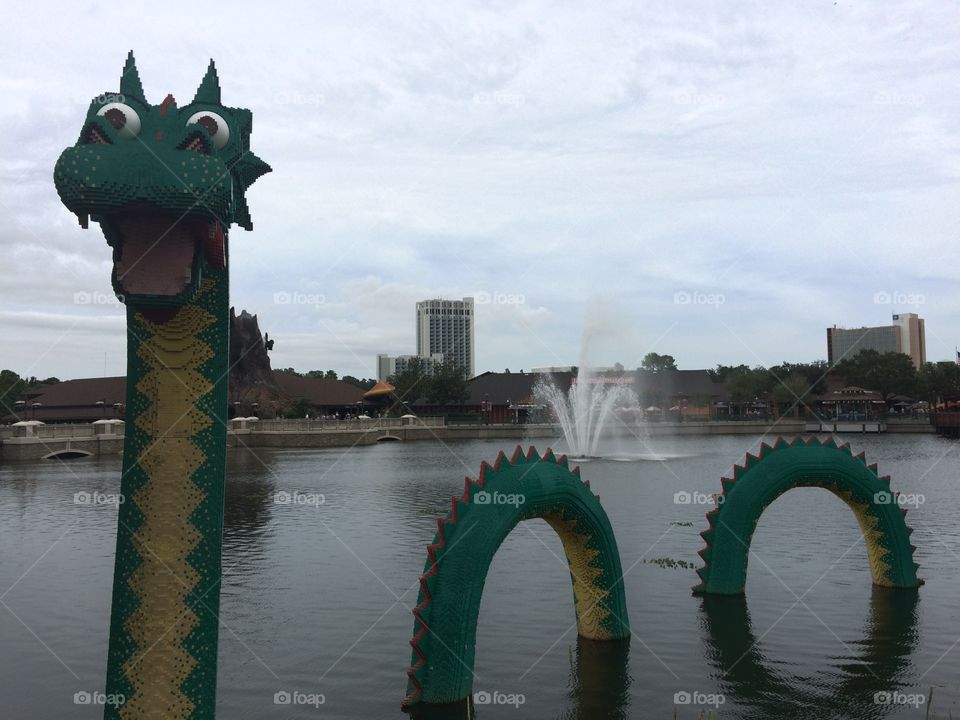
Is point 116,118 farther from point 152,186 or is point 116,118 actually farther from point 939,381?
point 939,381

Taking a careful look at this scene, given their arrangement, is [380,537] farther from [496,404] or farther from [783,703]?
[496,404]

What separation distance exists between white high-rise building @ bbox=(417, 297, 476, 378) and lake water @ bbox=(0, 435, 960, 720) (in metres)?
153

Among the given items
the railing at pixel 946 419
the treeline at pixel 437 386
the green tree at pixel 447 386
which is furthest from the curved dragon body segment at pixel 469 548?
the green tree at pixel 447 386

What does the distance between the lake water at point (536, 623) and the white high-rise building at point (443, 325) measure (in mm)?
152938

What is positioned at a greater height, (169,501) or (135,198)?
(135,198)

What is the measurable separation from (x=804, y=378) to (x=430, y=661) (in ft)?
380

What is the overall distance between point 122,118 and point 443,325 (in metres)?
179

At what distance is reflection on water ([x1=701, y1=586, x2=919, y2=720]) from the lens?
33.8ft

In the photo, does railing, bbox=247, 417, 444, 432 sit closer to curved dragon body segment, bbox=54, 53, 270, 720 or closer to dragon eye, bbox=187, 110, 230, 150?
curved dragon body segment, bbox=54, 53, 270, 720

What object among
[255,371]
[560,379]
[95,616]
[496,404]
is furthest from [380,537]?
[560,379]

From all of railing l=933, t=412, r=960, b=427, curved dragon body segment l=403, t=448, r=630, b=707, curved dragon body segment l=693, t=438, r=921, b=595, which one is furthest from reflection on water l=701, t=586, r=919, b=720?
railing l=933, t=412, r=960, b=427

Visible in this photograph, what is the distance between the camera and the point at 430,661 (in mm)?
9578

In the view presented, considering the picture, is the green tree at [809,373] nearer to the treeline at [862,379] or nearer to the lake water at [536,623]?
the treeline at [862,379]

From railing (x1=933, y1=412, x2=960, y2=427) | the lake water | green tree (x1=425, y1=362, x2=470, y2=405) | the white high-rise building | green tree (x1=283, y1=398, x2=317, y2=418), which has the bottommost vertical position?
the lake water
